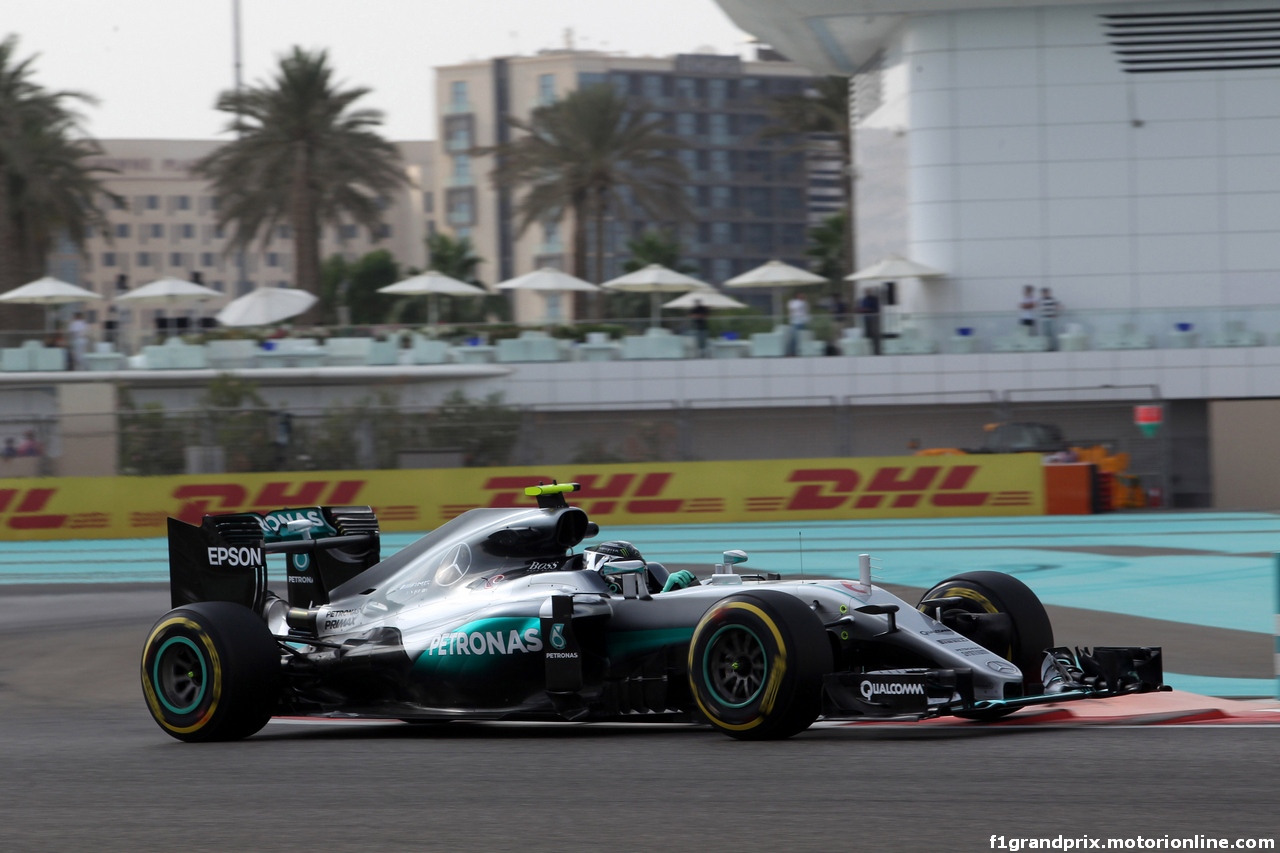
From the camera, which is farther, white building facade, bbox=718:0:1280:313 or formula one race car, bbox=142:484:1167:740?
white building facade, bbox=718:0:1280:313

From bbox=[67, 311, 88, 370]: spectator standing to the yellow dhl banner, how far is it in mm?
7456

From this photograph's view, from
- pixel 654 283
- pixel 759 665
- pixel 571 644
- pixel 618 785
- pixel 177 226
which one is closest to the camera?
pixel 618 785

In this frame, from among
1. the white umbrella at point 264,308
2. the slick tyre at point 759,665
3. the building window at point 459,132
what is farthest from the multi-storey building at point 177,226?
the slick tyre at point 759,665

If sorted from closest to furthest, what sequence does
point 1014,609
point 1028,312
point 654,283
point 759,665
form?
point 759,665 → point 1014,609 → point 1028,312 → point 654,283

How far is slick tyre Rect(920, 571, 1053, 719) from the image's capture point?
801cm

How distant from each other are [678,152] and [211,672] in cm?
10686

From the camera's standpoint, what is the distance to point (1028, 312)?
33062mm

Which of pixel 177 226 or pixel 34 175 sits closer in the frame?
pixel 34 175

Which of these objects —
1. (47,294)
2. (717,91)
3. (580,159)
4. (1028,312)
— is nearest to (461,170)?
(717,91)

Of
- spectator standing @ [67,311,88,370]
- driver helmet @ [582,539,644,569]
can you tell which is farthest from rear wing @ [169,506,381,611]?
spectator standing @ [67,311,88,370]

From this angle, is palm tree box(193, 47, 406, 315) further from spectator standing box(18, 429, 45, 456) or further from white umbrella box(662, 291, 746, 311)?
spectator standing box(18, 429, 45, 456)

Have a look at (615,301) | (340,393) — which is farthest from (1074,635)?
(615,301)

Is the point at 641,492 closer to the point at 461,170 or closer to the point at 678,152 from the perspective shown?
the point at 678,152

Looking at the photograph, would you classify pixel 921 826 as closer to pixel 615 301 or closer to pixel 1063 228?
pixel 1063 228
